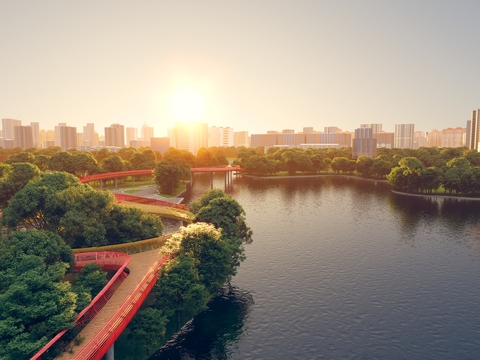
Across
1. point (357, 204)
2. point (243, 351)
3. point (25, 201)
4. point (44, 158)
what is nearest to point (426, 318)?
point (243, 351)

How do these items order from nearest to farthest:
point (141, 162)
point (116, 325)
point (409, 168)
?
1. point (116, 325)
2. point (409, 168)
3. point (141, 162)

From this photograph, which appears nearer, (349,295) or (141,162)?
(349,295)

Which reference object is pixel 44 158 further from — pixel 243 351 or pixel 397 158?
pixel 397 158

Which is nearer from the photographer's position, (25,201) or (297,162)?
(25,201)

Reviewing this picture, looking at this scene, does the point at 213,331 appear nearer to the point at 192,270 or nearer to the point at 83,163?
the point at 192,270

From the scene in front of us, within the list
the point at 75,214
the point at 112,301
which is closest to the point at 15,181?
the point at 75,214

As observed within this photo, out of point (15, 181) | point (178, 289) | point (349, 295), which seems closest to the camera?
point (178, 289)

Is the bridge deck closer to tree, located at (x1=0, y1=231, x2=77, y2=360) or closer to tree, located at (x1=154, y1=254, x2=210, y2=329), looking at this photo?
tree, located at (x1=0, y1=231, x2=77, y2=360)
